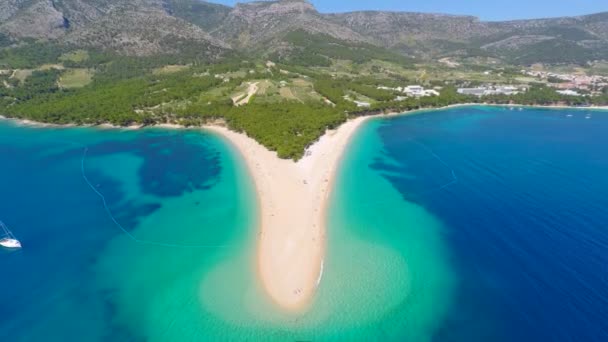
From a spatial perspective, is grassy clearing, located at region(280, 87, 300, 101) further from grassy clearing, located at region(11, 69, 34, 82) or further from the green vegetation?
grassy clearing, located at region(11, 69, 34, 82)

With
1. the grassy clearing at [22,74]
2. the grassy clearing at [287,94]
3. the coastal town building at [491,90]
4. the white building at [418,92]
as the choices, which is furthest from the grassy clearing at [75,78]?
the coastal town building at [491,90]

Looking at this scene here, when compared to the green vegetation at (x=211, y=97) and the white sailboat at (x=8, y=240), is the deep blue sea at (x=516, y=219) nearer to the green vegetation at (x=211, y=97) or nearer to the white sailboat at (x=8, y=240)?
the green vegetation at (x=211, y=97)

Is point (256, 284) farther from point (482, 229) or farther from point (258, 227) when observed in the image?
point (482, 229)

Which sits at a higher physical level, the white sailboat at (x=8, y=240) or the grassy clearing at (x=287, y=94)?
the grassy clearing at (x=287, y=94)

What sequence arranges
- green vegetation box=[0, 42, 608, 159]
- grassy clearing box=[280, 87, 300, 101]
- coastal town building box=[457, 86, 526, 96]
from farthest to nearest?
coastal town building box=[457, 86, 526, 96] < grassy clearing box=[280, 87, 300, 101] < green vegetation box=[0, 42, 608, 159]

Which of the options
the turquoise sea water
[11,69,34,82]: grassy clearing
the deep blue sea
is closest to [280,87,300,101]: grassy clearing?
the deep blue sea

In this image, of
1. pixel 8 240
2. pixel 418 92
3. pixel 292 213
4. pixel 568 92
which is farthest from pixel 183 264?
pixel 568 92

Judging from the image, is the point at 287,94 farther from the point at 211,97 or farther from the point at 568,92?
the point at 568,92
